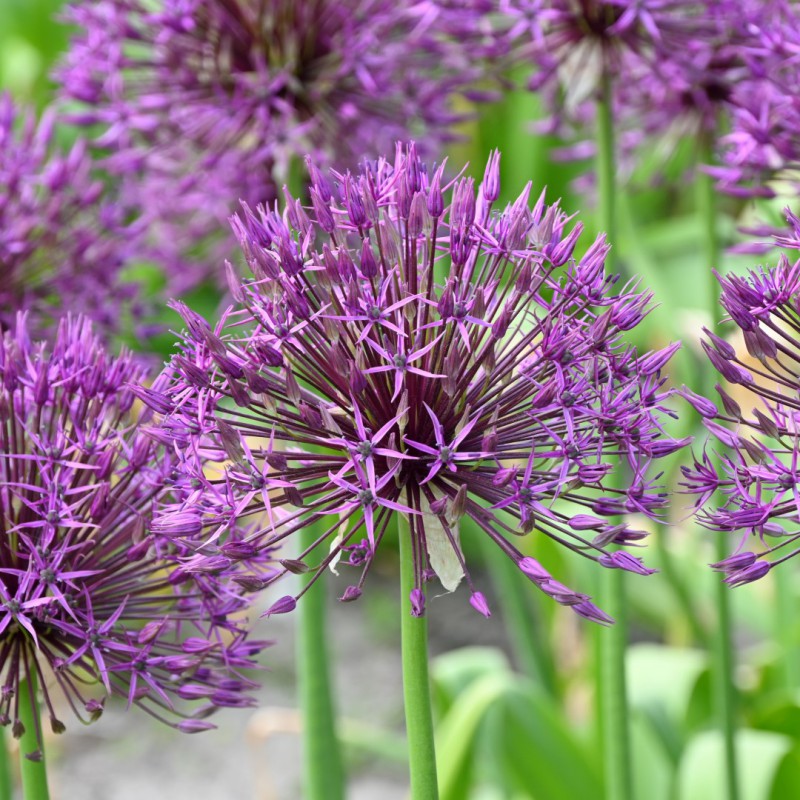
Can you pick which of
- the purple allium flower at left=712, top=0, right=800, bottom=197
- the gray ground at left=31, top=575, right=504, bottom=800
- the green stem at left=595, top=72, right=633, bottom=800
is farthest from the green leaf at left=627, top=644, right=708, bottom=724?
the purple allium flower at left=712, top=0, right=800, bottom=197

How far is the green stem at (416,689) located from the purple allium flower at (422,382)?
0.07ft

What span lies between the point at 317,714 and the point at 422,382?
2.84 feet

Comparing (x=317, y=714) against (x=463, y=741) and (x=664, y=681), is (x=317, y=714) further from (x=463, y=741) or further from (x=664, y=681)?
(x=664, y=681)

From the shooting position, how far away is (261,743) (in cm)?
317

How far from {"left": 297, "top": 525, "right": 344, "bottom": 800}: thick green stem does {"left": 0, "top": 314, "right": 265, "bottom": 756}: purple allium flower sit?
0.47 m

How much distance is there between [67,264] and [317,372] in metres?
0.86

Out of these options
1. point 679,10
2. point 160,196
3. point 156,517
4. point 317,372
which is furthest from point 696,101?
point 156,517

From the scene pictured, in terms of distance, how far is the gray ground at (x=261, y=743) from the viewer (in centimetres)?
346

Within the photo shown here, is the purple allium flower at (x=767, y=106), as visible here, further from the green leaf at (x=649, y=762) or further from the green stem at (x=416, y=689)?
the green leaf at (x=649, y=762)

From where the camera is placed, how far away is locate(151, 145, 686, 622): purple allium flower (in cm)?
104

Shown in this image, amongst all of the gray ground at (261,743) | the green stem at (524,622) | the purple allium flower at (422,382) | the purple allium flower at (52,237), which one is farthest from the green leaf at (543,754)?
the purple allium flower at (422,382)

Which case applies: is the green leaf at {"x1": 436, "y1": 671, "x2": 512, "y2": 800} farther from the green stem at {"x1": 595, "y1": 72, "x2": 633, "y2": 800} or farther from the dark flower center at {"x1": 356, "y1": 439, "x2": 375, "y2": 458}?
the dark flower center at {"x1": 356, "y1": 439, "x2": 375, "y2": 458}

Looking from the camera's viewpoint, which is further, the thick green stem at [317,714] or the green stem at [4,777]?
the thick green stem at [317,714]

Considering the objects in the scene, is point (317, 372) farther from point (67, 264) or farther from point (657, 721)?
point (657, 721)
